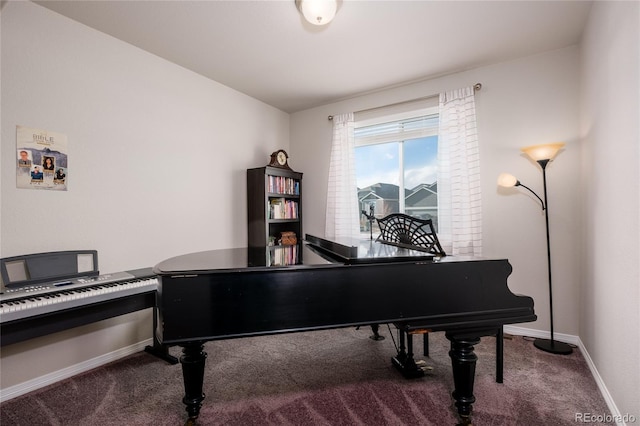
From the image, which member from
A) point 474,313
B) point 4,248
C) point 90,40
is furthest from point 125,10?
point 474,313

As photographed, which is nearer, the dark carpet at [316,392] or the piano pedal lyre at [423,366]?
the dark carpet at [316,392]

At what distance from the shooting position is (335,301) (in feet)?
4.68

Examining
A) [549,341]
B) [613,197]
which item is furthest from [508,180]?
[549,341]

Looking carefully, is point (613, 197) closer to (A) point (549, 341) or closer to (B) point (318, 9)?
(A) point (549, 341)

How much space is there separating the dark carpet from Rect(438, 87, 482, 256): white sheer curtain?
1.04 meters

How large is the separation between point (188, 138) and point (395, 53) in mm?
2169

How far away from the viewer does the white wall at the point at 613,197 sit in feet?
Result: 4.57

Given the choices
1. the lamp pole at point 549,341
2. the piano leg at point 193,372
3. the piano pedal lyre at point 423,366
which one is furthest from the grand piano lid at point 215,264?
the lamp pole at point 549,341

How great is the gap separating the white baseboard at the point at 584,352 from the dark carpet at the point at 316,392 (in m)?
0.05

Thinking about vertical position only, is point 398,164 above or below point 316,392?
above

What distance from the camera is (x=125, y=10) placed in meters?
2.10

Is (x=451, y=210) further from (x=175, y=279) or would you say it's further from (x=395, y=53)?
(x=175, y=279)

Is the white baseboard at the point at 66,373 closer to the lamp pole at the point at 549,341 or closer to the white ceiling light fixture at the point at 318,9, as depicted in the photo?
the white ceiling light fixture at the point at 318,9

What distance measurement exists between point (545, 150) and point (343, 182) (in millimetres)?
2057
